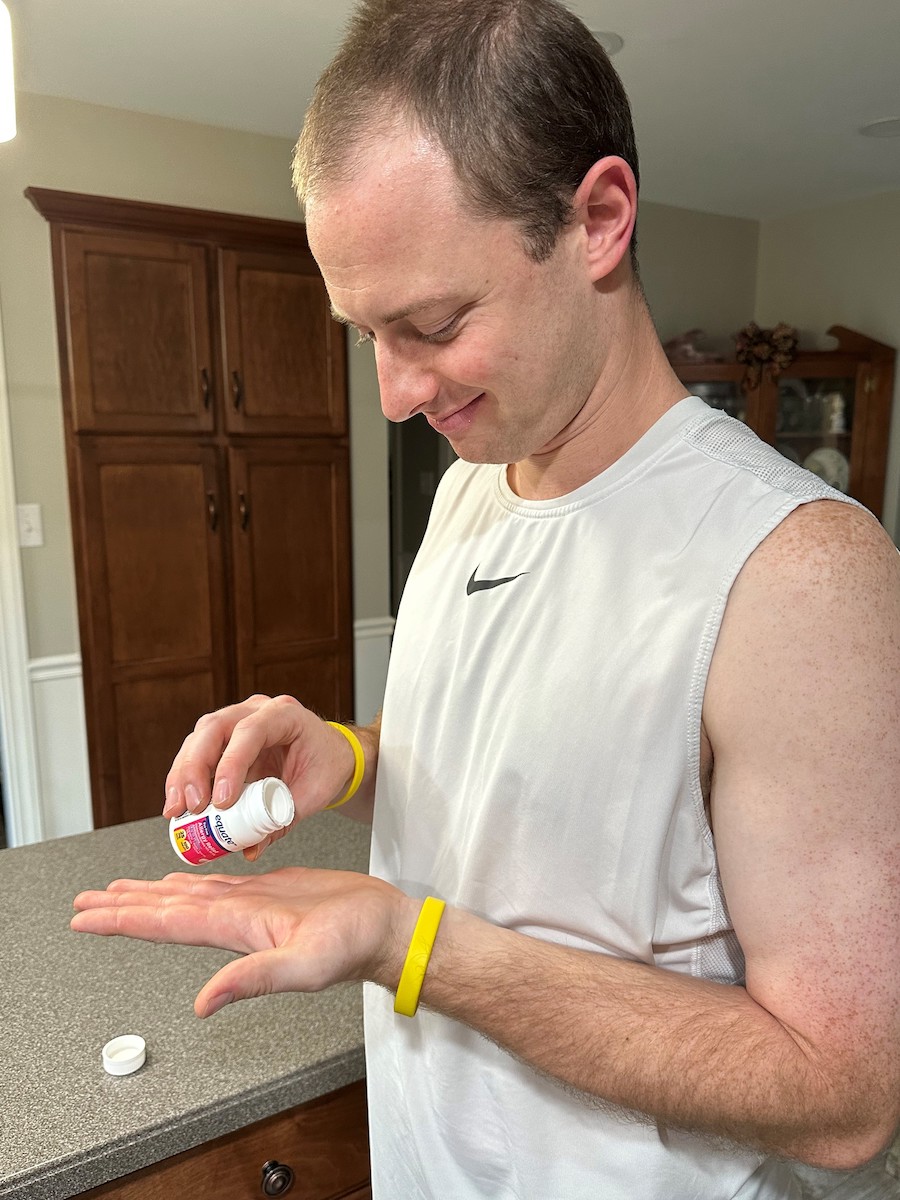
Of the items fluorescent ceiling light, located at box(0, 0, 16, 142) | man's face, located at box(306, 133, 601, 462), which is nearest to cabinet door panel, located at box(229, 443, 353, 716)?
fluorescent ceiling light, located at box(0, 0, 16, 142)

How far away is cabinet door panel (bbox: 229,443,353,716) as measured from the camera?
3371mm

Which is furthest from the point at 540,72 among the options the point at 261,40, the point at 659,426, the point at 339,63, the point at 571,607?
the point at 261,40

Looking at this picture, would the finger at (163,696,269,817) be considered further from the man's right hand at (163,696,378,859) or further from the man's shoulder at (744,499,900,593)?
the man's shoulder at (744,499,900,593)

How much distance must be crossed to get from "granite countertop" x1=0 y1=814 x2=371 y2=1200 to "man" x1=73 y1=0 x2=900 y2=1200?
23 cm

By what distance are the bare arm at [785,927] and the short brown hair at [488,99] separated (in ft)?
1.05

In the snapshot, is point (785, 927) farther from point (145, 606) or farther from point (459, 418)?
point (145, 606)

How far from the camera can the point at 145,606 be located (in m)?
3.19

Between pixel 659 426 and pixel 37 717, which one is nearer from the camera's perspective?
pixel 659 426

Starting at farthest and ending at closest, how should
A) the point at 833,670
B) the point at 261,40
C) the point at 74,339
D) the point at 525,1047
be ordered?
the point at 74,339, the point at 261,40, the point at 525,1047, the point at 833,670

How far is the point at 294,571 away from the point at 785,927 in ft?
9.91

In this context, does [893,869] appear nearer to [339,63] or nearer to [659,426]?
[659,426]

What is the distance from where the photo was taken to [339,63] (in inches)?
28.5

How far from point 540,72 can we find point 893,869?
0.63 metres

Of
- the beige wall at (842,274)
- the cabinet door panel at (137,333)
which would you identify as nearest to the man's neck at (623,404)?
the cabinet door panel at (137,333)
